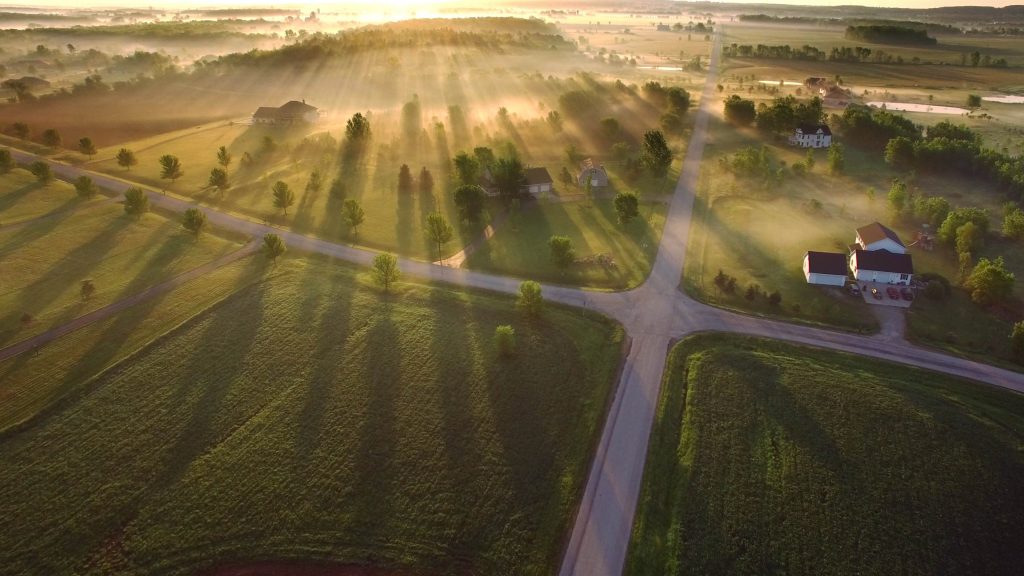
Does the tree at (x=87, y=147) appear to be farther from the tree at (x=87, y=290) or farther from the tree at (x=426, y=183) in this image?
the tree at (x=426, y=183)

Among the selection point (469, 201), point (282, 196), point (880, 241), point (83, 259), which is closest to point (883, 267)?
point (880, 241)

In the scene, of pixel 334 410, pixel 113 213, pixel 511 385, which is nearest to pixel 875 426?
pixel 511 385

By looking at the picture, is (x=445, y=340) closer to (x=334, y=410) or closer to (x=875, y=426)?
(x=334, y=410)

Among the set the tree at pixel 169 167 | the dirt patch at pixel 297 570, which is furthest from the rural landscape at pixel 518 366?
the tree at pixel 169 167

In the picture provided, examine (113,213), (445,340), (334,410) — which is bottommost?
(334,410)

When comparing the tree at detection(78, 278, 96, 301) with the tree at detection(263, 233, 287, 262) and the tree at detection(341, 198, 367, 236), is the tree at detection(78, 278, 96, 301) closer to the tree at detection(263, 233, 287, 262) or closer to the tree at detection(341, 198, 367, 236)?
the tree at detection(263, 233, 287, 262)

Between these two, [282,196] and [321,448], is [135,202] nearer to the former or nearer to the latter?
[282,196]
